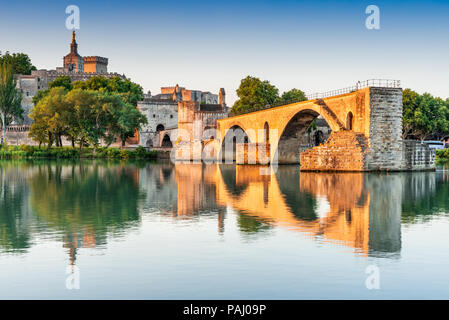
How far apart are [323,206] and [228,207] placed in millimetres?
3198

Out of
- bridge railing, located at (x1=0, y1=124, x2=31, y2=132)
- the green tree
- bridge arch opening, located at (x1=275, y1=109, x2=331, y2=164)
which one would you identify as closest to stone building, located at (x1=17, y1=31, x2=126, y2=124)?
the green tree

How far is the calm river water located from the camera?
8.12 m

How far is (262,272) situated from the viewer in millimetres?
8961

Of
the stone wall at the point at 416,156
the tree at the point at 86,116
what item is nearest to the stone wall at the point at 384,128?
the stone wall at the point at 416,156

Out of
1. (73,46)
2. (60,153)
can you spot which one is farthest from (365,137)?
(73,46)

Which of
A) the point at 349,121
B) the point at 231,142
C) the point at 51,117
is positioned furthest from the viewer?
the point at 231,142

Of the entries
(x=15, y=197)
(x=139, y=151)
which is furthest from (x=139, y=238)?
(x=139, y=151)

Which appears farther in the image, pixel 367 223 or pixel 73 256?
pixel 367 223

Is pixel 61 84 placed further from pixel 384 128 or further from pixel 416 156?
pixel 416 156

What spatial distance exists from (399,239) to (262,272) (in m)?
4.50

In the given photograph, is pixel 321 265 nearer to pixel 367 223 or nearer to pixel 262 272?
Result: pixel 262 272

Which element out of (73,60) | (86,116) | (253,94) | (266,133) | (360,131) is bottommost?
(360,131)

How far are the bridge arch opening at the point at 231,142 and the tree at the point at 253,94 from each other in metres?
4.79

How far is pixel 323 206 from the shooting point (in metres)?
17.7
